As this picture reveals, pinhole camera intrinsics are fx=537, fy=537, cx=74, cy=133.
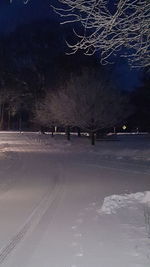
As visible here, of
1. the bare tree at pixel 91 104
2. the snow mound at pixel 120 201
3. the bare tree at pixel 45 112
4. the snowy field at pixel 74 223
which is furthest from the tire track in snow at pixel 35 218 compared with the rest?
the bare tree at pixel 45 112

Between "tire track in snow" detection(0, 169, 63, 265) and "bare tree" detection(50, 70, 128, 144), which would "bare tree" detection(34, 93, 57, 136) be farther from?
"tire track in snow" detection(0, 169, 63, 265)

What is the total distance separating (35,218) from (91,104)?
126 feet

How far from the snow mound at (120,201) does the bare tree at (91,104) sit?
34.7 m

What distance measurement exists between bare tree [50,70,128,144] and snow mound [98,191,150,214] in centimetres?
3466

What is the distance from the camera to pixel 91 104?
49844 millimetres

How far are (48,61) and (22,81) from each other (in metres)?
3.95

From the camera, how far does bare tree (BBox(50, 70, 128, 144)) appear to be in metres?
49.6

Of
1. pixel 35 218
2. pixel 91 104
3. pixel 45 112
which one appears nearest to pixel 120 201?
pixel 35 218

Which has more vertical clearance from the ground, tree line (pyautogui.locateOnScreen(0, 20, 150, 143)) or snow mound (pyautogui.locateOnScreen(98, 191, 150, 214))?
tree line (pyautogui.locateOnScreen(0, 20, 150, 143))

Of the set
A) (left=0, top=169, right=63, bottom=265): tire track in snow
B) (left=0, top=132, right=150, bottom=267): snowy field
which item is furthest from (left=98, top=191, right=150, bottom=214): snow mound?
(left=0, top=169, right=63, bottom=265): tire track in snow

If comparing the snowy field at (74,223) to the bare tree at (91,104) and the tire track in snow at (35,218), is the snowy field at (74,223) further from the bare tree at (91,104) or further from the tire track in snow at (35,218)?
the bare tree at (91,104)

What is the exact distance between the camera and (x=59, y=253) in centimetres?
852

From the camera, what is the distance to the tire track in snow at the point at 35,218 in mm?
8742

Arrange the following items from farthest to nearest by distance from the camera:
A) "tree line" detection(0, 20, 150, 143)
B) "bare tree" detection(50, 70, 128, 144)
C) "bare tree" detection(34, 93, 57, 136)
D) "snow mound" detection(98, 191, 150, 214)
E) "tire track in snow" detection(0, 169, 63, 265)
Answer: "bare tree" detection(34, 93, 57, 136), "tree line" detection(0, 20, 150, 143), "bare tree" detection(50, 70, 128, 144), "snow mound" detection(98, 191, 150, 214), "tire track in snow" detection(0, 169, 63, 265)
